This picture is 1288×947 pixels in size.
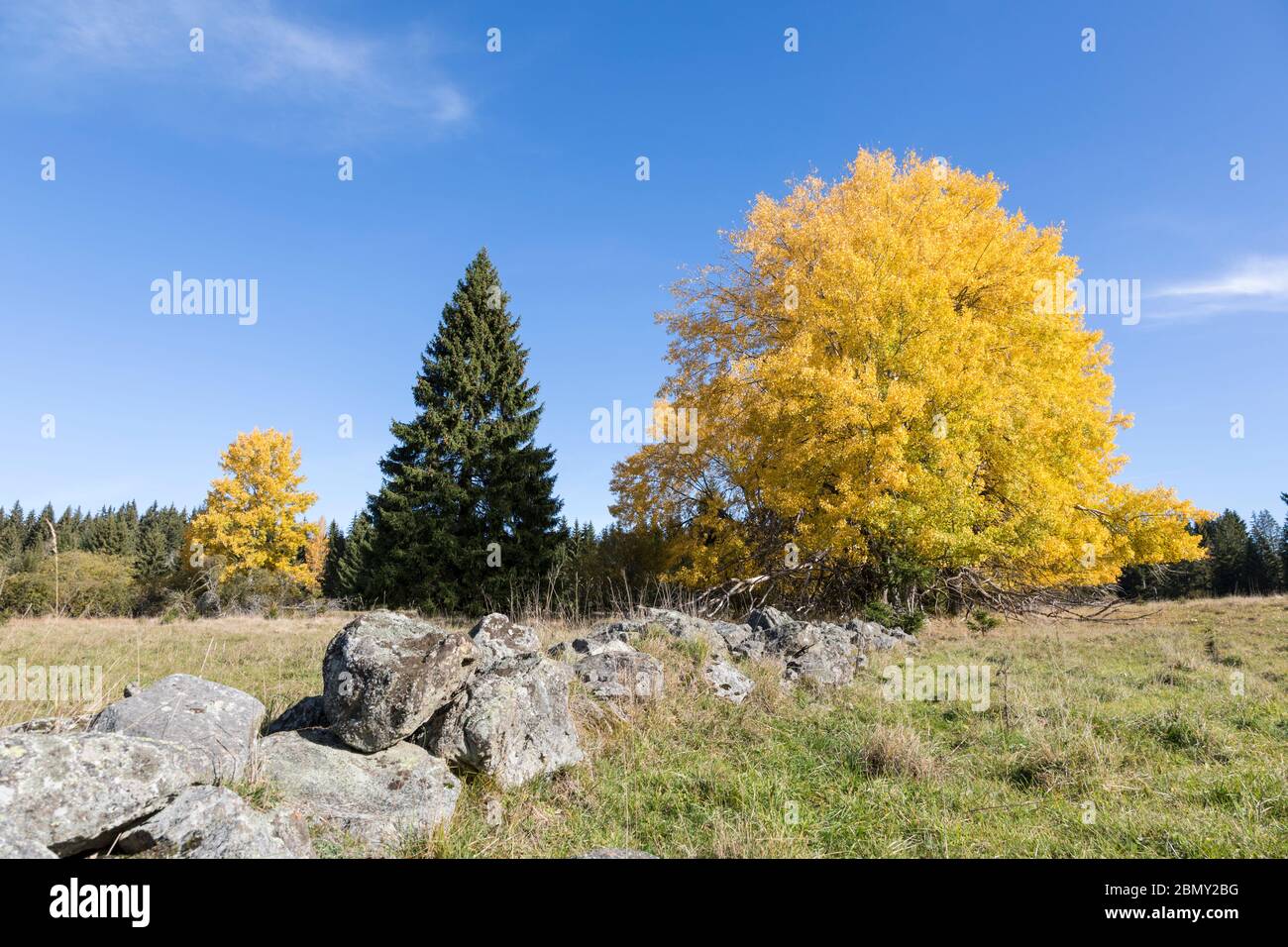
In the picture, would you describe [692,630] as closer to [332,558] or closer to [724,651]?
[724,651]

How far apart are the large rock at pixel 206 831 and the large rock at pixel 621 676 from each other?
407 centimetres

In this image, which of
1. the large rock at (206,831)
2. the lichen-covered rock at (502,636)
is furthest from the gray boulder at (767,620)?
the large rock at (206,831)

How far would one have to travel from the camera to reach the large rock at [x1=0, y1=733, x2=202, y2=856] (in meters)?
2.88

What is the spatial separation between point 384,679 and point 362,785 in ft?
2.53

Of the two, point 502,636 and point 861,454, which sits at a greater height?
point 861,454

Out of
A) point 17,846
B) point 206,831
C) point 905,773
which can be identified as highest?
point 17,846

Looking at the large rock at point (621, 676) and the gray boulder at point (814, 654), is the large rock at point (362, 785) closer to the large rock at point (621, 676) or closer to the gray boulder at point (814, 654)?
the large rock at point (621, 676)

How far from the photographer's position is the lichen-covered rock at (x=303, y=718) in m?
5.82

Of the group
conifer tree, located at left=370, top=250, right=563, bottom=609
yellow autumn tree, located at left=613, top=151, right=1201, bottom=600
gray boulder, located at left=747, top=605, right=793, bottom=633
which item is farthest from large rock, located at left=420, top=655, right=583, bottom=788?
conifer tree, located at left=370, top=250, right=563, bottom=609

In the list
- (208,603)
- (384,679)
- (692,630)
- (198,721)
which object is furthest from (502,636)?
(208,603)

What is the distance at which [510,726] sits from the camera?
548 centimetres

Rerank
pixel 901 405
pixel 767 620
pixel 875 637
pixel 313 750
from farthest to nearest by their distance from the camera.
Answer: pixel 901 405, pixel 875 637, pixel 767 620, pixel 313 750
